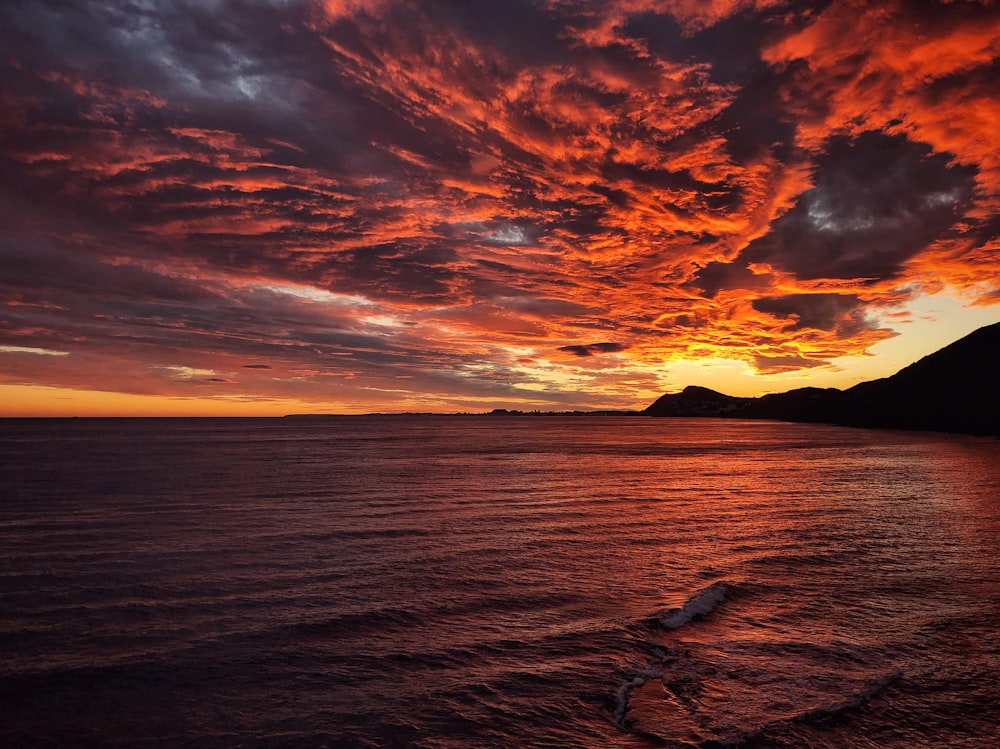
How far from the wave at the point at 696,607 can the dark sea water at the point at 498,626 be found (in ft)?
0.42

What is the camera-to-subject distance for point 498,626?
15.9m

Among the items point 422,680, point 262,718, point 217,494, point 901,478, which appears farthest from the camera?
point 901,478

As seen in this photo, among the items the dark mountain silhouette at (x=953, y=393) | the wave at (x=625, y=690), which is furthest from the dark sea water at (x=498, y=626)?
the dark mountain silhouette at (x=953, y=393)

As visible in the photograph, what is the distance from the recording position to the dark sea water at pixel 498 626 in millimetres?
10945

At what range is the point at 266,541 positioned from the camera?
27.3 metres

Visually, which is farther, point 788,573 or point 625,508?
point 625,508

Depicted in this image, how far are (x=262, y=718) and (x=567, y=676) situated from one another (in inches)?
253

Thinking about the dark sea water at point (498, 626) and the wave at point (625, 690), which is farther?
the wave at point (625, 690)

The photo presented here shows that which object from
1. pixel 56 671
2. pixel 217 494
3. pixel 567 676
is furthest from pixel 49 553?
pixel 567 676

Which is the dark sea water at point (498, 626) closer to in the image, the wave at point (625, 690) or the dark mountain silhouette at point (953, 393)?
the wave at point (625, 690)

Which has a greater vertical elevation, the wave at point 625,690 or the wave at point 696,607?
the wave at point 696,607

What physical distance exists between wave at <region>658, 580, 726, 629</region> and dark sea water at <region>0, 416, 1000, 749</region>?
127 mm

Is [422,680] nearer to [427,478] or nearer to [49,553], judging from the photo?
[49,553]

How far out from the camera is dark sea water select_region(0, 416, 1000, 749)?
10945 millimetres
